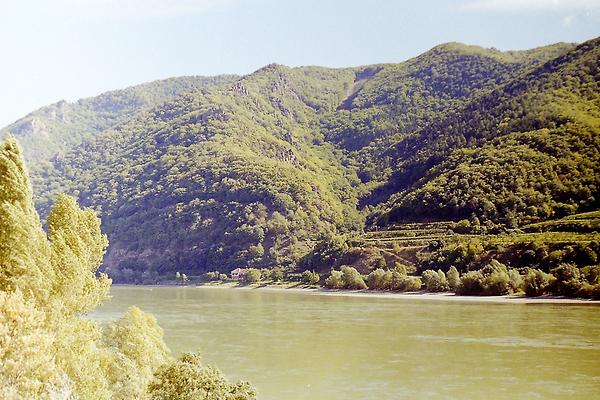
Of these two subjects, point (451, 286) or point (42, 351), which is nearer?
point (42, 351)

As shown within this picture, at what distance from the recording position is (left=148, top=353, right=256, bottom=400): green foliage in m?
22.6

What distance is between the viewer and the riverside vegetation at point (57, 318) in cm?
1800

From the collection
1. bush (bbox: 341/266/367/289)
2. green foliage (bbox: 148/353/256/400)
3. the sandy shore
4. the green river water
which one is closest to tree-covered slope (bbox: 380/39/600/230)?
bush (bbox: 341/266/367/289)

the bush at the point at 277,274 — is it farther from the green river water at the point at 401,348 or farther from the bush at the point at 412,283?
the green river water at the point at 401,348

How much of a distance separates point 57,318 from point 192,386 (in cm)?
515

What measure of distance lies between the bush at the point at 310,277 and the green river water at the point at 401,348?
4324 cm

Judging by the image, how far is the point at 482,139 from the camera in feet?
538

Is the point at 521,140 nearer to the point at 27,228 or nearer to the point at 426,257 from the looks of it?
the point at 426,257

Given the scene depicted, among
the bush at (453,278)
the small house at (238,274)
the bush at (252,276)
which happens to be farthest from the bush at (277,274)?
the bush at (453,278)

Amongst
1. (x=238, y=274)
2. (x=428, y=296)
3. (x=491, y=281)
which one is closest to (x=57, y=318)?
(x=491, y=281)

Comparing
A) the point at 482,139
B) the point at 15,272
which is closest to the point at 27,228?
the point at 15,272

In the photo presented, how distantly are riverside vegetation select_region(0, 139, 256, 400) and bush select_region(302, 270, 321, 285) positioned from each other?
105451 mm

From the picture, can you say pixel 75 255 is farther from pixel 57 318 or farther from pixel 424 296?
pixel 424 296

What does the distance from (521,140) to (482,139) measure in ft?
64.3
